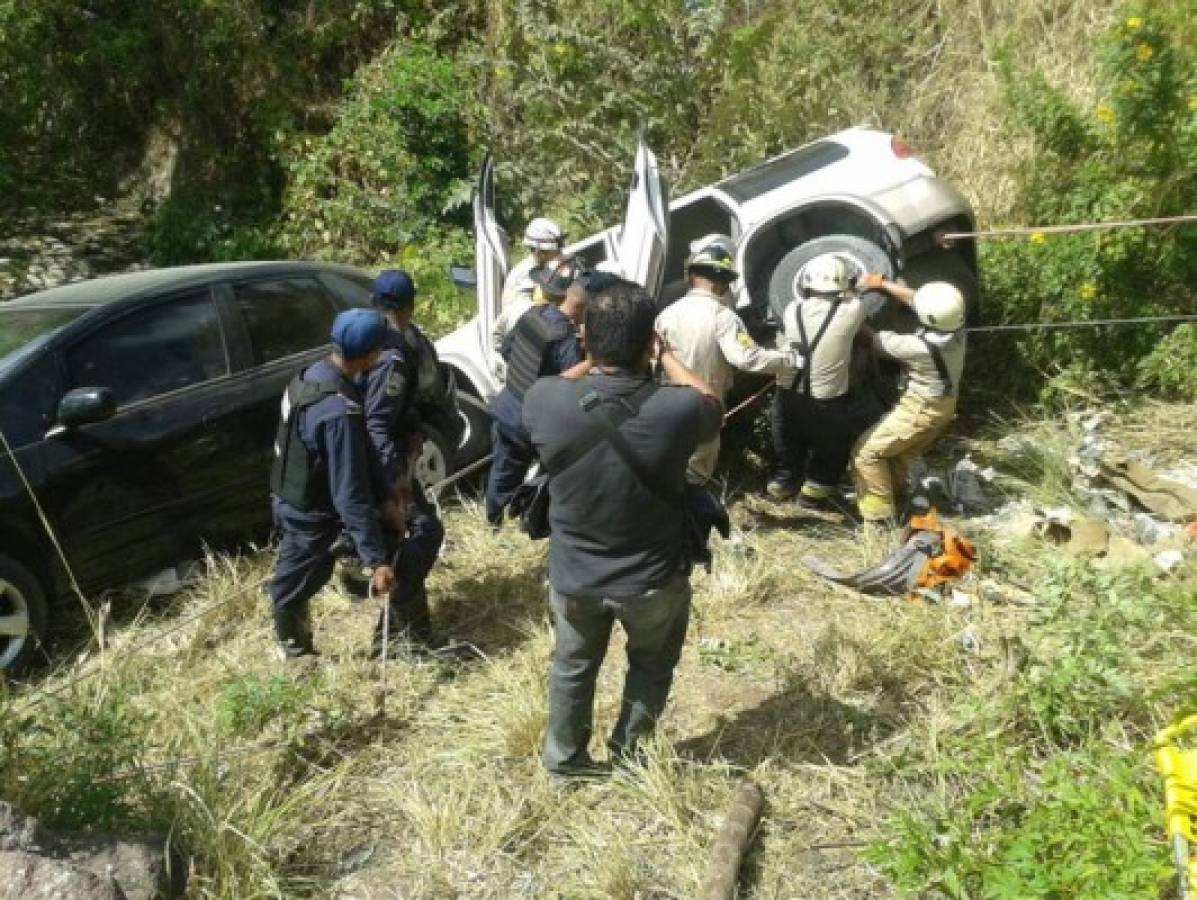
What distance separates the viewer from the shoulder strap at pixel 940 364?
5.51 metres

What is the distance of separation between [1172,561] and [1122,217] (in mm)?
2661

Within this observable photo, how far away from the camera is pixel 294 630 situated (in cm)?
475

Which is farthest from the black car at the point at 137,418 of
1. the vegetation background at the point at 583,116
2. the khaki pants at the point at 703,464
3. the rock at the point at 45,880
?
the vegetation background at the point at 583,116

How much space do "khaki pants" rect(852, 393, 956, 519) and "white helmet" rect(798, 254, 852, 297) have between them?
25.3 inches

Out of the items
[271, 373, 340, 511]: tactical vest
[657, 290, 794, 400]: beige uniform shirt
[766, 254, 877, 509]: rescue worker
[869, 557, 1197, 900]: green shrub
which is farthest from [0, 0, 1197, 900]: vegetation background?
[657, 290, 794, 400]: beige uniform shirt

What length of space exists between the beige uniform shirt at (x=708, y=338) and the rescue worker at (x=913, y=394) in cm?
73

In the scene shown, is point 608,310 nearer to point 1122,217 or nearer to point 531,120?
point 1122,217

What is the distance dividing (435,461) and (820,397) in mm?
2099

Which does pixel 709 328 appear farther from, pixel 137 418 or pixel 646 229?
pixel 137 418

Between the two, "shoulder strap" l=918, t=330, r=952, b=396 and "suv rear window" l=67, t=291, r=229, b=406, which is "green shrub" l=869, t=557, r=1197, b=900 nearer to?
"shoulder strap" l=918, t=330, r=952, b=396

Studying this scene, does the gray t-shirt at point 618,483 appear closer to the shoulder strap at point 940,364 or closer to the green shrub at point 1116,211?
the shoulder strap at point 940,364

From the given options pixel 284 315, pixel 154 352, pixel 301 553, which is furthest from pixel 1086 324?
pixel 154 352

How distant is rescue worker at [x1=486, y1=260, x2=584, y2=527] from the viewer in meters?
5.03

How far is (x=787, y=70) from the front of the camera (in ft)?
32.6
